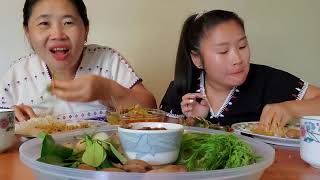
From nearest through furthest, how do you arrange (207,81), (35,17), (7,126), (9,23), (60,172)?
(60,172) → (7,126) → (35,17) → (207,81) → (9,23)

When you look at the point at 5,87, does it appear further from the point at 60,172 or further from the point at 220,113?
the point at 60,172

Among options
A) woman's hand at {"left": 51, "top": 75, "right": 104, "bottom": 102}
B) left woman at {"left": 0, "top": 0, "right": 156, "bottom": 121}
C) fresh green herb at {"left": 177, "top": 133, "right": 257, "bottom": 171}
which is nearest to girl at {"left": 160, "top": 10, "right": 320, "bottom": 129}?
left woman at {"left": 0, "top": 0, "right": 156, "bottom": 121}

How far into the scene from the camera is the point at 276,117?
92cm

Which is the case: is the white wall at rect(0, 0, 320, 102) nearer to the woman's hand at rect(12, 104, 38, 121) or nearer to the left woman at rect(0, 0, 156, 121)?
the left woman at rect(0, 0, 156, 121)

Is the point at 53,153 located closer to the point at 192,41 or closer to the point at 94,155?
the point at 94,155

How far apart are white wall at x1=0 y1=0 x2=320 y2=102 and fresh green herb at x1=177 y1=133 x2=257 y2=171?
143 centimetres

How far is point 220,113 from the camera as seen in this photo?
135 centimetres

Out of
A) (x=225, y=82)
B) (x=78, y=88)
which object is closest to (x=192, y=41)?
(x=225, y=82)

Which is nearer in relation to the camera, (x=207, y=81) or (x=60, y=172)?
(x=60, y=172)

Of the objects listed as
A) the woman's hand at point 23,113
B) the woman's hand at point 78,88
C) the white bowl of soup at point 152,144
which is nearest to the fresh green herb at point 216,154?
the white bowl of soup at point 152,144

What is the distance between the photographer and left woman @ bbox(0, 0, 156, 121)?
1283mm

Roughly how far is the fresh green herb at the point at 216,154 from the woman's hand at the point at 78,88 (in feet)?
1.50

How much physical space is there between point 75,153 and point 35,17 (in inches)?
35.7

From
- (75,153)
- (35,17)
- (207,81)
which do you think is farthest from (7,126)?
(207,81)
